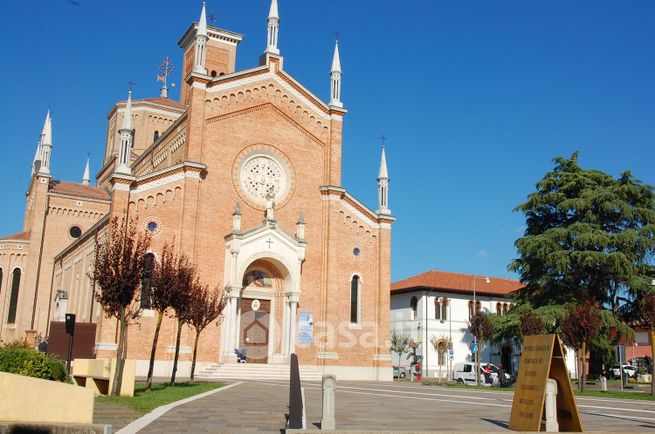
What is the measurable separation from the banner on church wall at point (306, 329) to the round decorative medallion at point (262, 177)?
6.92 m

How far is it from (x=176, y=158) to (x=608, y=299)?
2838cm

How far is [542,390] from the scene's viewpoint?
12.1 m

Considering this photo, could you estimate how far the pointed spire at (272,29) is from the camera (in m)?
38.5

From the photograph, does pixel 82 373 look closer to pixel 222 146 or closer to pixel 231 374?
pixel 231 374

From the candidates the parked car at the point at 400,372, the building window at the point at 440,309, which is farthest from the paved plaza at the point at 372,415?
the building window at the point at 440,309

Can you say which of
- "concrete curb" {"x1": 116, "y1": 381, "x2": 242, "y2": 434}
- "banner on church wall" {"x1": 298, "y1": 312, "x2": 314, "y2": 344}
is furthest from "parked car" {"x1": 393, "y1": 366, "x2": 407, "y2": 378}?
"concrete curb" {"x1": 116, "y1": 381, "x2": 242, "y2": 434}

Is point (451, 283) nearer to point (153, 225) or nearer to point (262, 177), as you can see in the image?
point (262, 177)

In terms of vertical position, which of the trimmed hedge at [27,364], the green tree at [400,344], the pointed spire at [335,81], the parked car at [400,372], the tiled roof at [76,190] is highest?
the pointed spire at [335,81]

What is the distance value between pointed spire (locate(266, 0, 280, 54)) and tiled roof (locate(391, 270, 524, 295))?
2548 centimetres

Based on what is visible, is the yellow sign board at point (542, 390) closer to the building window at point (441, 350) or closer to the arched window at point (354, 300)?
the arched window at point (354, 300)

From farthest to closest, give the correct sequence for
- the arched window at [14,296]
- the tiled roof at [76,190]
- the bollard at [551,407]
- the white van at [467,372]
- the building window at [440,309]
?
1. the building window at [440,309]
2. the tiled roof at [76,190]
3. the arched window at [14,296]
4. the white van at [467,372]
5. the bollard at [551,407]

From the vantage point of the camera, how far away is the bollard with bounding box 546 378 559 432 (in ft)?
39.4

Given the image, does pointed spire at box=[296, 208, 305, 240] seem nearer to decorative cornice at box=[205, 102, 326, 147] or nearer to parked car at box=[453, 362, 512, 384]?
decorative cornice at box=[205, 102, 326, 147]

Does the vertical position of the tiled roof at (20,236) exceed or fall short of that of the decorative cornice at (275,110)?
it falls short
